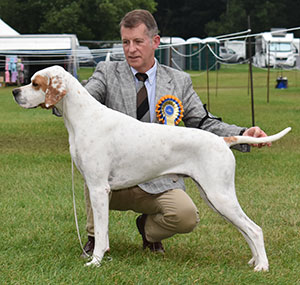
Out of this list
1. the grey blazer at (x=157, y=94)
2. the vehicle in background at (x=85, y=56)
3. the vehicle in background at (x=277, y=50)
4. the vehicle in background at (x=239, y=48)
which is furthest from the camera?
the vehicle in background at (x=239, y=48)

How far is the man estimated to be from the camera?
4.13m

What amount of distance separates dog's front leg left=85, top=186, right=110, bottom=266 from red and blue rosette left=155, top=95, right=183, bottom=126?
0.73m

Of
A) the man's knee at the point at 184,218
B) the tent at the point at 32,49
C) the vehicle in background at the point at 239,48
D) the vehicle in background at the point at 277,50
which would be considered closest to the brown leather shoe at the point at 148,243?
the man's knee at the point at 184,218

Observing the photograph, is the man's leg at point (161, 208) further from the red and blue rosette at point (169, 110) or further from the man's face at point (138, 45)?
the man's face at point (138, 45)

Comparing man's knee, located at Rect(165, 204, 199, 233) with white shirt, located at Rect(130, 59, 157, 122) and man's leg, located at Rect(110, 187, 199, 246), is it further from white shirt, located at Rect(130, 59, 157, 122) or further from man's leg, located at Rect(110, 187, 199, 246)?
white shirt, located at Rect(130, 59, 157, 122)

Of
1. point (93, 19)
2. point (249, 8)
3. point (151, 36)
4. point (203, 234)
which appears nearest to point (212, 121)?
point (151, 36)

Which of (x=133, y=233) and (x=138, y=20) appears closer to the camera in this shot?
(x=138, y=20)

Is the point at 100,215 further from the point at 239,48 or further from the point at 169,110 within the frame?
the point at 239,48

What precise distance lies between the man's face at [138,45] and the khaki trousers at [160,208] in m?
0.87

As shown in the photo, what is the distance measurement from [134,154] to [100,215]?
1.40ft

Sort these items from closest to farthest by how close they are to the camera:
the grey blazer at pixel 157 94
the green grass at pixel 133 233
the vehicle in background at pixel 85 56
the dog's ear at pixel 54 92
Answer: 1. the dog's ear at pixel 54 92
2. the green grass at pixel 133 233
3. the grey blazer at pixel 157 94
4. the vehicle in background at pixel 85 56

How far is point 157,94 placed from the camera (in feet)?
14.2

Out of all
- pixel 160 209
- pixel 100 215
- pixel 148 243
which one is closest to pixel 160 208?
pixel 160 209

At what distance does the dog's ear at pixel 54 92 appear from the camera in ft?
11.6
